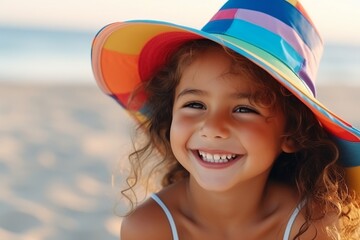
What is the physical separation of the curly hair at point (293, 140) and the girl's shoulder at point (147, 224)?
10 cm

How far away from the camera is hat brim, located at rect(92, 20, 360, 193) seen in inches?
86.1

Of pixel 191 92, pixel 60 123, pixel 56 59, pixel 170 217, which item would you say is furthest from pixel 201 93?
pixel 56 59

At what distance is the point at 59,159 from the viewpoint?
4.27 m

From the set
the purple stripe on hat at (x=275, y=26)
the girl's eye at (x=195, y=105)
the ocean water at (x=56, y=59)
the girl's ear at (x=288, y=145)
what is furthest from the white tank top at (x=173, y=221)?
the ocean water at (x=56, y=59)

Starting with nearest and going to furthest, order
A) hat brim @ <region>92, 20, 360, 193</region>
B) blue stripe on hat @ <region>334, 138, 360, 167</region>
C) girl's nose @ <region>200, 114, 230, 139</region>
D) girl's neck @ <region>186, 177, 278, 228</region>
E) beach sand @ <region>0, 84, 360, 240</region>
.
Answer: hat brim @ <region>92, 20, 360, 193</region> < girl's nose @ <region>200, 114, 230, 139</region> < blue stripe on hat @ <region>334, 138, 360, 167</region> < girl's neck @ <region>186, 177, 278, 228</region> < beach sand @ <region>0, 84, 360, 240</region>

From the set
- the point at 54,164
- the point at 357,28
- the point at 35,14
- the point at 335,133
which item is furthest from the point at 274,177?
the point at 357,28

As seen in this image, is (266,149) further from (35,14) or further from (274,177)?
(35,14)

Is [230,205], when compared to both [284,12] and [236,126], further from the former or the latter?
[284,12]

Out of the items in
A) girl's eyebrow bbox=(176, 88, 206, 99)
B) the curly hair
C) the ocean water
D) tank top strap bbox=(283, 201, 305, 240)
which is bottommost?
the ocean water

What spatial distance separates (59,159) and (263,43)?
2158mm

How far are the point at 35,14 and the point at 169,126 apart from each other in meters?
7.50

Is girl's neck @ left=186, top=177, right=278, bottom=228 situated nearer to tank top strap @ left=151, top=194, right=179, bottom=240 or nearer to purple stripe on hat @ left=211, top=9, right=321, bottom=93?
tank top strap @ left=151, top=194, right=179, bottom=240

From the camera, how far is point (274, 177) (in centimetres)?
273

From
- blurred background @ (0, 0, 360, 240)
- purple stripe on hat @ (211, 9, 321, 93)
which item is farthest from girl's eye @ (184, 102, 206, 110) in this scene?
blurred background @ (0, 0, 360, 240)
